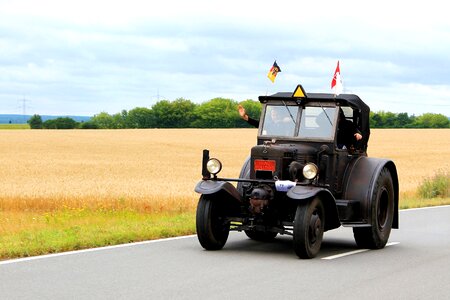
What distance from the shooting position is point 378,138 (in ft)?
255

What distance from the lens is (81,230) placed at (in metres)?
14.7

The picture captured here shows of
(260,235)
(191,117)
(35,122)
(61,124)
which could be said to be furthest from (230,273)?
(191,117)

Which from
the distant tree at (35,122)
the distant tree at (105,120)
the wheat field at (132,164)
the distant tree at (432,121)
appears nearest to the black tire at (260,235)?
the wheat field at (132,164)

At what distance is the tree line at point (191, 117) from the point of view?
356 ft

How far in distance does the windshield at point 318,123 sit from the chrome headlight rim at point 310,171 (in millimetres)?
1190

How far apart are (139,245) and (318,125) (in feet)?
10.3

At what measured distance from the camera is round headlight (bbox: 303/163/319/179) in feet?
40.4

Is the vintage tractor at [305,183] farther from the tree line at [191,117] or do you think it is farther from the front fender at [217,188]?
the tree line at [191,117]

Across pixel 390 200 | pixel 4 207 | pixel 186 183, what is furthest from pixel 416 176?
pixel 390 200

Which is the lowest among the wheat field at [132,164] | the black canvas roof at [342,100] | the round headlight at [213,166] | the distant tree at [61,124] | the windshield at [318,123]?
the wheat field at [132,164]

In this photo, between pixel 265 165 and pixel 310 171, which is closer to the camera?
pixel 310 171

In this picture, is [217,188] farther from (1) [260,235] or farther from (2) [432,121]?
(2) [432,121]

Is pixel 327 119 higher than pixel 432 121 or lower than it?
higher

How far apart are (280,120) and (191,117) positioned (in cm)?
10569
